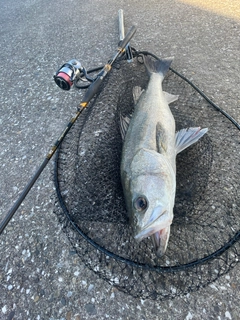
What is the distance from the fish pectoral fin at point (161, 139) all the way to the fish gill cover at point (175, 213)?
28cm

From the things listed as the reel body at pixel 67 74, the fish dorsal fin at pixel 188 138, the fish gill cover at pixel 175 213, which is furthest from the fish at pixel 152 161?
the reel body at pixel 67 74

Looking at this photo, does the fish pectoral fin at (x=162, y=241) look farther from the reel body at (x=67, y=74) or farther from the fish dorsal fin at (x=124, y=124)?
the reel body at (x=67, y=74)

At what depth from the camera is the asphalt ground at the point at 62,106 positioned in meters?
1.95

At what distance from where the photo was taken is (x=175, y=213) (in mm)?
2057

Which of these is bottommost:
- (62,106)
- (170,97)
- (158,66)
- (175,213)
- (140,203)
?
(62,106)

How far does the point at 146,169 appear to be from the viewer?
2.03 metres

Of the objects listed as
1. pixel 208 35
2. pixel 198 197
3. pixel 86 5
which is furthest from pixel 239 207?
pixel 86 5

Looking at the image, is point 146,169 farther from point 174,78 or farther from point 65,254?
point 174,78

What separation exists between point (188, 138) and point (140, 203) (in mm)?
860

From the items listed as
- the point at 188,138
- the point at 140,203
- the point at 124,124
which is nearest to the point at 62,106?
the point at 124,124

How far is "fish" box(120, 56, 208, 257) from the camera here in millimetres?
1722

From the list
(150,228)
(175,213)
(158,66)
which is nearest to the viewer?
(150,228)

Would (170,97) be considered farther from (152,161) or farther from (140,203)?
(140,203)

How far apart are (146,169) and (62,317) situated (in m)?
1.31
